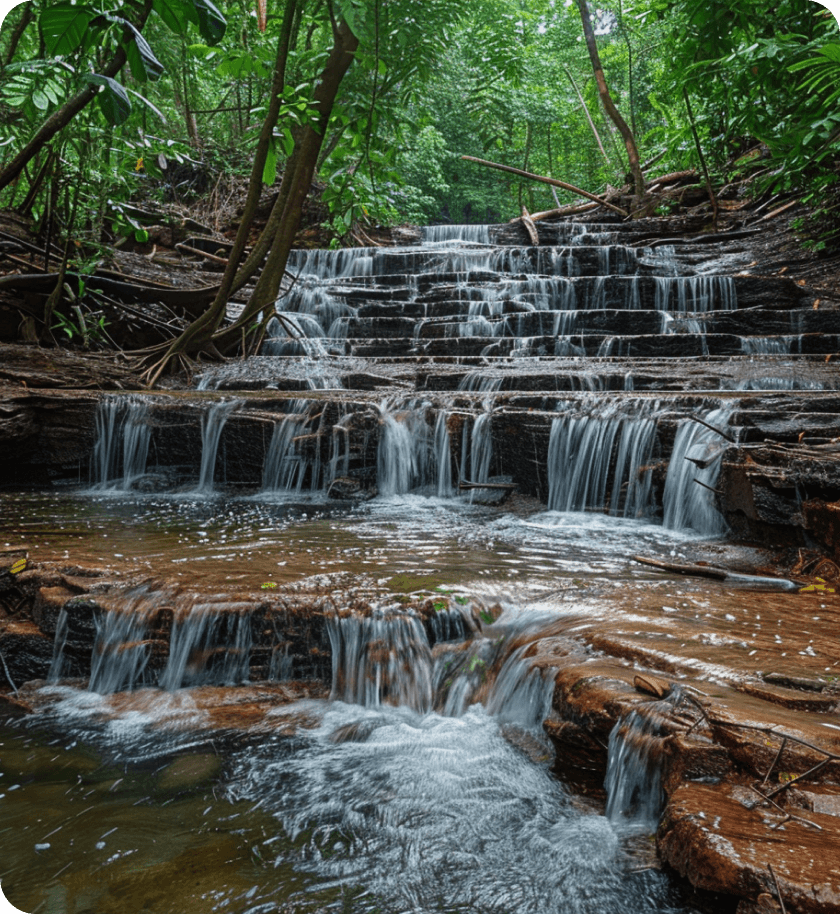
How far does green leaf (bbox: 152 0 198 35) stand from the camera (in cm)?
163

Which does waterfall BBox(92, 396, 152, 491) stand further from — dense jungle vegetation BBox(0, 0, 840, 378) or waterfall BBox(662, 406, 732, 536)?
waterfall BBox(662, 406, 732, 536)

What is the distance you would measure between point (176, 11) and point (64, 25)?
0.28 metres

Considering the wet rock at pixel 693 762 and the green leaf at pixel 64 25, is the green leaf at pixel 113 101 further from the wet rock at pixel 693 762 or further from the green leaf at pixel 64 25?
the wet rock at pixel 693 762

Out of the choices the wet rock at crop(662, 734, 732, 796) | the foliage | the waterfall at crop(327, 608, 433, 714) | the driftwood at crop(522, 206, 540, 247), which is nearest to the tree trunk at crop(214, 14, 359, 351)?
the foliage

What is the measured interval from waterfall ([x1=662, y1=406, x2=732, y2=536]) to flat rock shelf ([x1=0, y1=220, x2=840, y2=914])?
24 mm

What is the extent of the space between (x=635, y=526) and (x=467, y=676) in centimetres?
284

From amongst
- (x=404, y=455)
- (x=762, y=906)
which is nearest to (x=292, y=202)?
(x=404, y=455)

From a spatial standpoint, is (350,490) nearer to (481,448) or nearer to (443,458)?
(443,458)

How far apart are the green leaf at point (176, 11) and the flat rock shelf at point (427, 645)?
2.51 m

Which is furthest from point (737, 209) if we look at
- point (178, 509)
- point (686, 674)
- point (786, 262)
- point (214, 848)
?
point (214, 848)

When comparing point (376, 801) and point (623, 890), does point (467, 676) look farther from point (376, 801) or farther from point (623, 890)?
point (623, 890)

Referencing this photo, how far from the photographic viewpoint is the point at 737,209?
1452 cm

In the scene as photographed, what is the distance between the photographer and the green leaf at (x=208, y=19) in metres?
1.64

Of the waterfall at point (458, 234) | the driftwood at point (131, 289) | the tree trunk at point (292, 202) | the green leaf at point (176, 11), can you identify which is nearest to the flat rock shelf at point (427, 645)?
the driftwood at point (131, 289)
